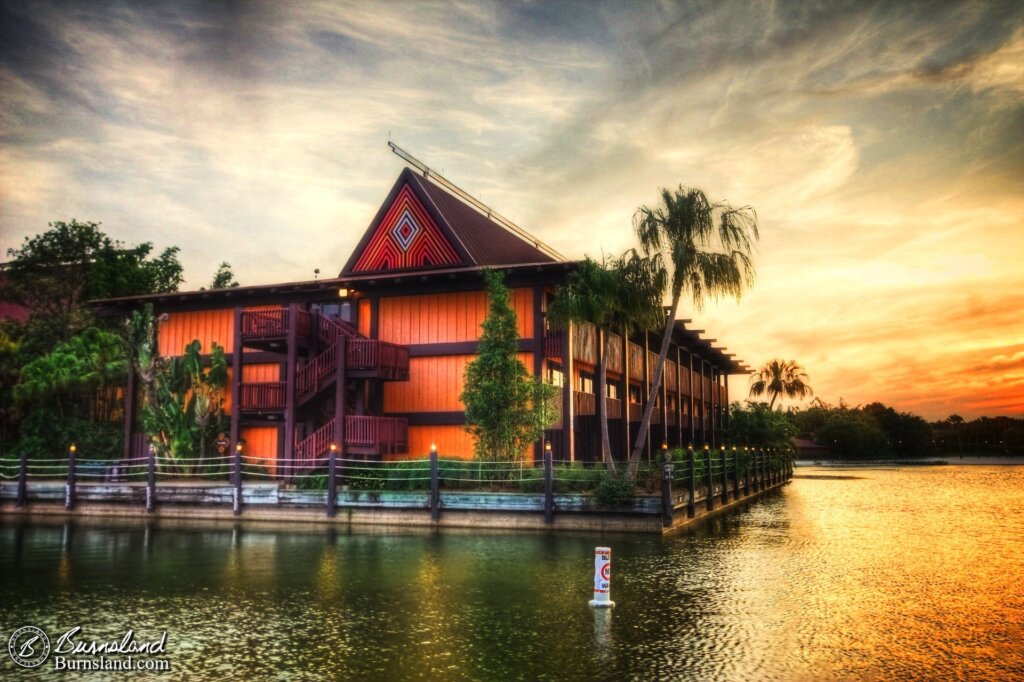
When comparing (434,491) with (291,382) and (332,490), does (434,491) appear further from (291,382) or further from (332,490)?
(291,382)

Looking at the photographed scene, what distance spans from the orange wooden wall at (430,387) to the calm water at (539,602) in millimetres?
9501

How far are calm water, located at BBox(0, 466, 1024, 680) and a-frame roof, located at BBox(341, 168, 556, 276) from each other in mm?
13999

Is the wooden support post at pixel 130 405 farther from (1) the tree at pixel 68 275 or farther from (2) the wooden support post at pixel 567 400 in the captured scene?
(2) the wooden support post at pixel 567 400

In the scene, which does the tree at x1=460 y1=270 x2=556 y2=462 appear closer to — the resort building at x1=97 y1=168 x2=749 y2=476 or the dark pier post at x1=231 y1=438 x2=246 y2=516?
the resort building at x1=97 y1=168 x2=749 y2=476

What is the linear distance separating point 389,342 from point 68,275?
22804 millimetres

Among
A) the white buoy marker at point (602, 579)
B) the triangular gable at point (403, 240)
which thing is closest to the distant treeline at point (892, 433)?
the triangular gable at point (403, 240)

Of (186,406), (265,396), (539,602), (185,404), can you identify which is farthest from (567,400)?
(539,602)

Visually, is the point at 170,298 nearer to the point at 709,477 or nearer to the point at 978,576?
the point at 709,477

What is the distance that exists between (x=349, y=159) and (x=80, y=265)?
22562 mm

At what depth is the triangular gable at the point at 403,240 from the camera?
32.2m

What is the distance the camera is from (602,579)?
10.9m

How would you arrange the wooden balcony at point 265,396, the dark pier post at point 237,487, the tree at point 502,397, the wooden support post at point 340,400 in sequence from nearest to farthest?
1. the tree at point 502,397
2. the dark pier post at point 237,487
3. the wooden support post at point 340,400
4. the wooden balcony at point 265,396

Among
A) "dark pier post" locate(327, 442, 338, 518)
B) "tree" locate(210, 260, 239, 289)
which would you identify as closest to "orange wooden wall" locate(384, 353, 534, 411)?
"dark pier post" locate(327, 442, 338, 518)

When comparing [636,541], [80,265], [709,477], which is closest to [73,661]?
[636,541]
